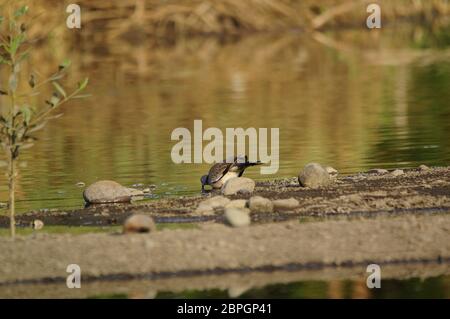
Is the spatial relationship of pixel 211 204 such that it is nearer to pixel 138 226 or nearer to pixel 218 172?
pixel 218 172

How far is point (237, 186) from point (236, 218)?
Answer: 6.53 ft

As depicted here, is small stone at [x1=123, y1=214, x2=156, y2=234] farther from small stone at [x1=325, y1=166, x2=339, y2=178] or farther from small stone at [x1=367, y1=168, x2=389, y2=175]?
small stone at [x1=367, y1=168, x2=389, y2=175]

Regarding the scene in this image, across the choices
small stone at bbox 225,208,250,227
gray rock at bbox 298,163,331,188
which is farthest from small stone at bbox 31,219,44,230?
gray rock at bbox 298,163,331,188

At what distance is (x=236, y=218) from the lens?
8.40 m

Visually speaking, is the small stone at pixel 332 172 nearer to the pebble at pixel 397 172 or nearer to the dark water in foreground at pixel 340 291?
the pebble at pixel 397 172

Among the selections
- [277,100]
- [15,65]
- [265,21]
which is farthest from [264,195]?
[265,21]

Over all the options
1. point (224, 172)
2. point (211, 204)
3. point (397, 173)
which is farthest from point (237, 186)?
point (397, 173)

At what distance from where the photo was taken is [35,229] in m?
9.14

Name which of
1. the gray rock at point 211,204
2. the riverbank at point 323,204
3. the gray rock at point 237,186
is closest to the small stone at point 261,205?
the riverbank at point 323,204

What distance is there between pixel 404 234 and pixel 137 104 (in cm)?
1323

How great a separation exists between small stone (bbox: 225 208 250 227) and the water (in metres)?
2.30

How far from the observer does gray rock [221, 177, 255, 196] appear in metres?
10.3
